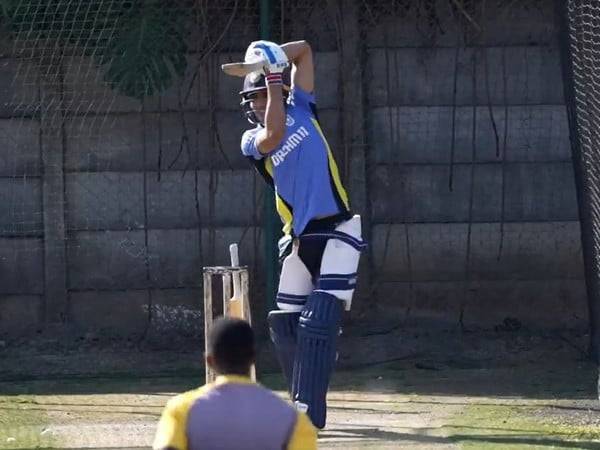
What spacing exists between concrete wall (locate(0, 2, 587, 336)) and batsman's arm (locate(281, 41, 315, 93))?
9.29 ft

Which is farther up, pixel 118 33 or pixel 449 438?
pixel 118 33

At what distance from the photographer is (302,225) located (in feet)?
21.2

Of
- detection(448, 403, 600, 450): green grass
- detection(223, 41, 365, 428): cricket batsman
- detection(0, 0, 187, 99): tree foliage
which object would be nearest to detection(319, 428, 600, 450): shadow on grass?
detection(448, 403, 600, 450): green grass

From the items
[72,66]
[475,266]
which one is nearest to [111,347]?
[72,66]

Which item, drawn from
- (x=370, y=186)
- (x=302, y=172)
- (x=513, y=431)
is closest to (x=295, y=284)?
(x=302, y=172)

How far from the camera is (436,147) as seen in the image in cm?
977

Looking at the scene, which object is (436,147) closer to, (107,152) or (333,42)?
(333,42)

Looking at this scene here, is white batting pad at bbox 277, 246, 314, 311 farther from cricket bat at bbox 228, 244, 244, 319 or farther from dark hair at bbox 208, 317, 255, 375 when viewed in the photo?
dark hair at bbox 208, 317, 255, 375

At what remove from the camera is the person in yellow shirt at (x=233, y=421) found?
13.0 ft

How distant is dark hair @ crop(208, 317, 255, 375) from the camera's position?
163 inches

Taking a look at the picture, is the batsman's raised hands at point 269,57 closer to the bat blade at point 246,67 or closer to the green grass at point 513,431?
the bat blade at point 246,67

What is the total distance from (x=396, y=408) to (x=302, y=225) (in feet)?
5.98

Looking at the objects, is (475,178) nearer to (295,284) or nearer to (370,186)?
(370,186)

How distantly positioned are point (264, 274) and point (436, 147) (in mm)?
1524
